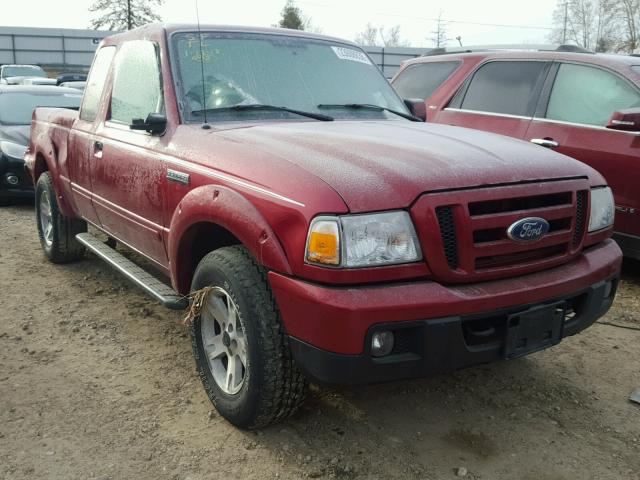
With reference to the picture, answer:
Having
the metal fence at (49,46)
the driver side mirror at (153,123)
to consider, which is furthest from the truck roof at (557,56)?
the metal fence at (49,46)

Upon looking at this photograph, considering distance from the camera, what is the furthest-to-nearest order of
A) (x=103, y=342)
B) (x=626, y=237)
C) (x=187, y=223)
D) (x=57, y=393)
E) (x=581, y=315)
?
(x=626, y=237) < (x=103, y=342) < (x=57, y=393) < (x=187, y=223) < (x=581, y=315)

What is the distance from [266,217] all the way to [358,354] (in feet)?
2.14

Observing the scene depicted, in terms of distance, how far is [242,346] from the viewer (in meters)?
2.79

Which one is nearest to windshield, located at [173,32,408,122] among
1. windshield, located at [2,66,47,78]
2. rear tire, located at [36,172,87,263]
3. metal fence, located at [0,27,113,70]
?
rear tire, located at [36,172,87,263]

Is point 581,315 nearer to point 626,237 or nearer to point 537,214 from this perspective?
point 537,214

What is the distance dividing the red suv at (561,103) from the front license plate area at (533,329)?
8.18 feet

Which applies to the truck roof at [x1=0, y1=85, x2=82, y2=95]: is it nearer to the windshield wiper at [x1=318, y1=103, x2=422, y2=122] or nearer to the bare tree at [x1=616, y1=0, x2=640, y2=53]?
the windshield wiper at [x1=318, y1=103, x2=422, y2=122]

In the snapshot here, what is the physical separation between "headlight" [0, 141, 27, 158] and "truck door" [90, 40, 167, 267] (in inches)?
180

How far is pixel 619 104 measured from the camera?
496cm

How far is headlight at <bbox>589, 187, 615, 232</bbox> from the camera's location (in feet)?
9.75

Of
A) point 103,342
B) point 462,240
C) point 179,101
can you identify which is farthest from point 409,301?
point 103,342

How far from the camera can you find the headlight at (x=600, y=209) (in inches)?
117

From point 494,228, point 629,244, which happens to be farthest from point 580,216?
point 629,244

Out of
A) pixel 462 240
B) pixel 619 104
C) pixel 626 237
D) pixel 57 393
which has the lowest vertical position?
pixel 57 393
